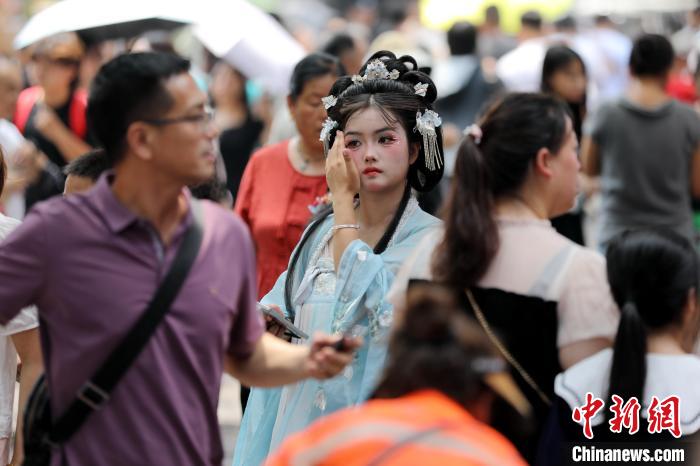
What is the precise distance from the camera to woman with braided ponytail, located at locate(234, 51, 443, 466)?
4859mm

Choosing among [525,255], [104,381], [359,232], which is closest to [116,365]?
[104,381]

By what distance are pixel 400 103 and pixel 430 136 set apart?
17 cm

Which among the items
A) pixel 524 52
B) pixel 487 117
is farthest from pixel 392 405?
pixel 524 52

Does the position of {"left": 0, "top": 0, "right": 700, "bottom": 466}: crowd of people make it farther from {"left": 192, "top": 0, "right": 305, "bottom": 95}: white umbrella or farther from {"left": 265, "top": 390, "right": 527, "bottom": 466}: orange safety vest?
{"left": 192, "top": 0, "right": 305, "bottom": 95}: white umbrella

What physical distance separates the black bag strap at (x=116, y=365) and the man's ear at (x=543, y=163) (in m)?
1.11

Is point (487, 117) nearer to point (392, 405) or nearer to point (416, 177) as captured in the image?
point (416, 177)

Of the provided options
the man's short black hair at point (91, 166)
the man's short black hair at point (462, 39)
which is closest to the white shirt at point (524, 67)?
the man's short black hair at point (462, 39)

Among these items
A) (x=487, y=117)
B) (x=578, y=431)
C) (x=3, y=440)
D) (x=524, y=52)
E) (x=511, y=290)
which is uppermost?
(x=487, y=117)

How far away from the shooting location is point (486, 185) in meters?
4.14

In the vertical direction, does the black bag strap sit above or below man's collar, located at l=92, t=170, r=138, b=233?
below

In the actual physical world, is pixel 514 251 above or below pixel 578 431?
above

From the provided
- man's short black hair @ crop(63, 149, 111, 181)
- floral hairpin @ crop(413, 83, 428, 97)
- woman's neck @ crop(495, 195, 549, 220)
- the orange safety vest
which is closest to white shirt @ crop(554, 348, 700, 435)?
woman's neck @ crop(495, 195, 549, 220)

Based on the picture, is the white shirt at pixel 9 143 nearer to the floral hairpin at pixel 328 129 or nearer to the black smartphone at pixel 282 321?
the floral hairpin at pixel 328 129

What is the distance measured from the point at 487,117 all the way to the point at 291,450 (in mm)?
1494
